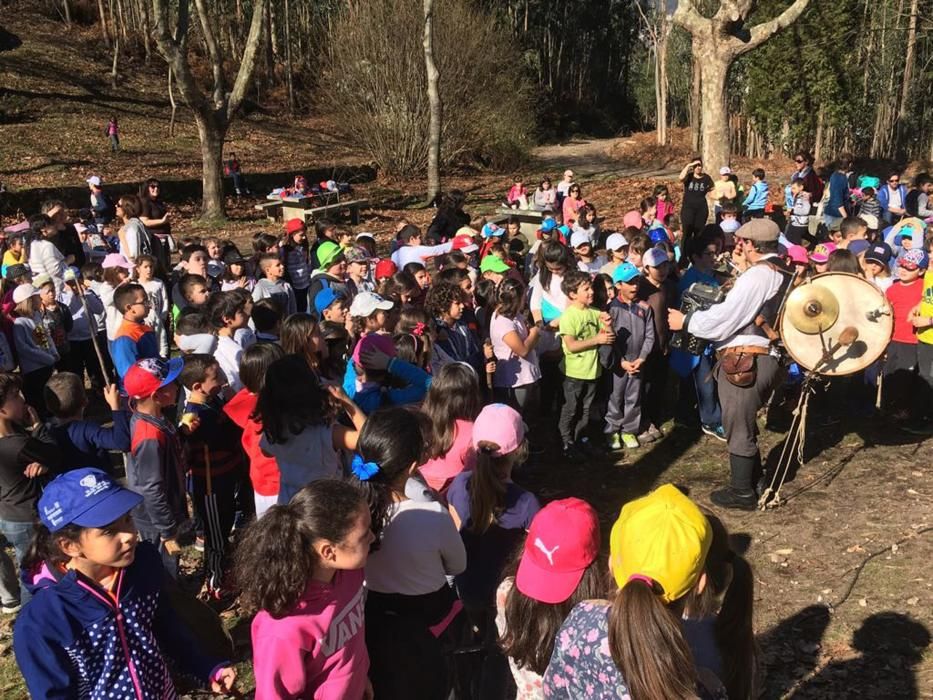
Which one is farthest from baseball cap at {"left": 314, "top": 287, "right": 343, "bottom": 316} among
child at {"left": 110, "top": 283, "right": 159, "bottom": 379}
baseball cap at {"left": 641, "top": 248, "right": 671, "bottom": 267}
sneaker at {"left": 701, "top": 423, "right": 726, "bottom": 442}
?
sneaker at {"left": 701, "top": 423, "right": 726, "bottom": 442}

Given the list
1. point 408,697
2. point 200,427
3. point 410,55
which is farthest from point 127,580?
point 410,55

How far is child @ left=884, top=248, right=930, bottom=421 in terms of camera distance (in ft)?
23.0

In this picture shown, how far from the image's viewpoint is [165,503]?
4.39m

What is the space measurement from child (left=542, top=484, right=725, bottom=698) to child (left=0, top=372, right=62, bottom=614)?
3.17 metres

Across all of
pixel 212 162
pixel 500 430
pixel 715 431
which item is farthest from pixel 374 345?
pixel 212 162

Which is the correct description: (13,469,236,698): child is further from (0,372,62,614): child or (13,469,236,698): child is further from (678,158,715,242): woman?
(678,158,715,242): woman

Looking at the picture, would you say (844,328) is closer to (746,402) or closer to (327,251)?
(746,402)

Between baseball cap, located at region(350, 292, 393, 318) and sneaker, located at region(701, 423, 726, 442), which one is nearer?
baseball cap, located at region(350, 292, 393, 318)

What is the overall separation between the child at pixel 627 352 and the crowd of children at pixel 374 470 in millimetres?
26

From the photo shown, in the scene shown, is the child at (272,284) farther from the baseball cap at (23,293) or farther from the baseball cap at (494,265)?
the baseball cap at (494,265)

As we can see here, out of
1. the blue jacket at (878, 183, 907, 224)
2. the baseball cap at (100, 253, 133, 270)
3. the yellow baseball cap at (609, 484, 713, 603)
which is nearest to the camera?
the yellow baseball cap at (609, 484, 713, 603)

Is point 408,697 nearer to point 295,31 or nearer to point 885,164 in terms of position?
point 885,164

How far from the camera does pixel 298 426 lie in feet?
13.4

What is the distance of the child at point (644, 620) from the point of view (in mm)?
2203
